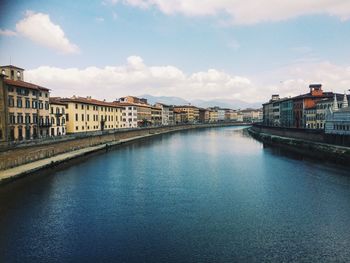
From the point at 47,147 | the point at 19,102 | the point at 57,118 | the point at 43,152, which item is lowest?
the point at 43,152

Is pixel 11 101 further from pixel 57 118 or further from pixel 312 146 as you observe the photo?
pixel 312 146

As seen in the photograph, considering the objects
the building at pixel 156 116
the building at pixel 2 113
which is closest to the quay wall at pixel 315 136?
the building at pixel 2 113

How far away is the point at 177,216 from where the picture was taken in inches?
1101

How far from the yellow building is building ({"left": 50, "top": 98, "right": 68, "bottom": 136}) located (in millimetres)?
2619

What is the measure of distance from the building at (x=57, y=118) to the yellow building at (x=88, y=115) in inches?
103

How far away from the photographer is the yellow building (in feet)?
289

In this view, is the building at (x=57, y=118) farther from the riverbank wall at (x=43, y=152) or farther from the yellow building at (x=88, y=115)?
the riverbank wall at (x=43, y=152)

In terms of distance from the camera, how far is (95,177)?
149 feet

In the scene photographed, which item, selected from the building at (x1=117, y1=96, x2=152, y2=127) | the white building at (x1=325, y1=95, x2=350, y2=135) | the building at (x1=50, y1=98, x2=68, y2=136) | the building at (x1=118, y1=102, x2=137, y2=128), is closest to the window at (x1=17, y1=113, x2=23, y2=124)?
the building at (x1=50, y1=98, x2=68, y2=136)

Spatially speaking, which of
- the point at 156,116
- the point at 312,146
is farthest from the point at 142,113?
the point at 312,146

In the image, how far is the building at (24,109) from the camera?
6056 cm

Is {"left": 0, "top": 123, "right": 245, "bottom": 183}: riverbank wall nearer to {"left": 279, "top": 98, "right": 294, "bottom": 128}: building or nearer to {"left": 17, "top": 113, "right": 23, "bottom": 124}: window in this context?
{"left": 17, "top": 113, "right": 23, "bottom": 124}: window

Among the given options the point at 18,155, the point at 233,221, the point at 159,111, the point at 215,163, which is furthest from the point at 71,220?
the point at 159,111

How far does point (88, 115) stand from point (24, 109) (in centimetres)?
3244
